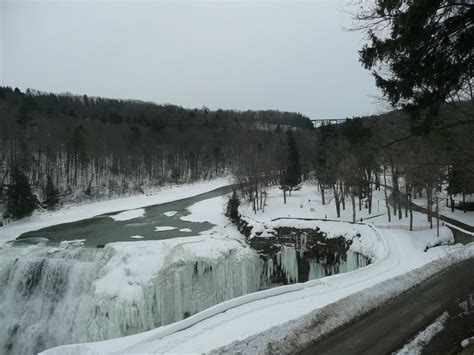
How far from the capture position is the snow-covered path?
325 inches

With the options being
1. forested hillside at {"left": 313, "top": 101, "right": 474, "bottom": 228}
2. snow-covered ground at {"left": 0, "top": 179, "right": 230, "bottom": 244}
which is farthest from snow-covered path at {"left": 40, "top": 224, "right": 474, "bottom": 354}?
snow-covered ground at {"left": 0, "top": 179, "right": 230, "bottom": 244}

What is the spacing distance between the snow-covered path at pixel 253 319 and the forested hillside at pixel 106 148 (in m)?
33.7

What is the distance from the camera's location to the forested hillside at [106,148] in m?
51.8

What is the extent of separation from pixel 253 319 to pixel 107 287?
38.0 feet

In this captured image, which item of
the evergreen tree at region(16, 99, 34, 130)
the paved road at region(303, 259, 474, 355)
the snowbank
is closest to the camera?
the snowbank

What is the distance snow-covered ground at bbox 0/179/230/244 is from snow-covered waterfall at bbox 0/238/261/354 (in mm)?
9755

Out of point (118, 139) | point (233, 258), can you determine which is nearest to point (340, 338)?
point (233, 258)

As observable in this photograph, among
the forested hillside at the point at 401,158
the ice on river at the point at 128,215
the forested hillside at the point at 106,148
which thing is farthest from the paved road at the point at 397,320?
the forested hillside at the point at 106,148

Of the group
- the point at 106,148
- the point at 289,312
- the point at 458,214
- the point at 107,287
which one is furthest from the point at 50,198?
the point at 458,214

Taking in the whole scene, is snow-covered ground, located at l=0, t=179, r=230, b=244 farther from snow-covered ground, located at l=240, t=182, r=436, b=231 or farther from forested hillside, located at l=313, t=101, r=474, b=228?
forested hillside, located at l=313, t=101, r=474, b=228

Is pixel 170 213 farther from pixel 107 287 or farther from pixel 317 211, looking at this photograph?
pixel 107 287

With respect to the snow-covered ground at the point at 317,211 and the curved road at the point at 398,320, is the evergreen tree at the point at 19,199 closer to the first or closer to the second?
the snow-covered ground at the point at 317,211

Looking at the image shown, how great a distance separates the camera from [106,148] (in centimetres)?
6806

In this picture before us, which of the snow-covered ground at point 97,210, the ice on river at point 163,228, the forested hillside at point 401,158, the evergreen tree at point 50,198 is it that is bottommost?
the ice on river at point 163,228
